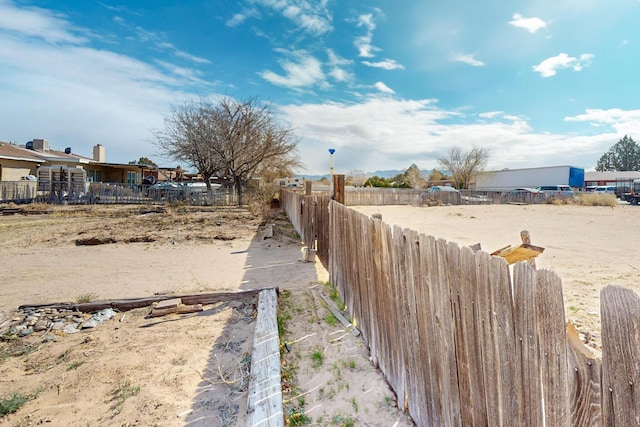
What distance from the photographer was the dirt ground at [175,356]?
7.85ft

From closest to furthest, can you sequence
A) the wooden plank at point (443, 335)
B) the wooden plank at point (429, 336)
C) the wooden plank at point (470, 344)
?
the wooden plank at point (470, 344) → the wooden plank at point (443, 335) → the wooden plank at point (429, 336)

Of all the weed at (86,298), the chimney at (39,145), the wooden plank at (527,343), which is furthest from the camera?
the chimney at (39,145)

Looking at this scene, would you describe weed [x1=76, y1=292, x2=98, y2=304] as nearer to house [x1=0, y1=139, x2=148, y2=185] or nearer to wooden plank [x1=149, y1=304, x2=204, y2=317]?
wooden plank [x1=149, y1=304, x2=204, y2=317]

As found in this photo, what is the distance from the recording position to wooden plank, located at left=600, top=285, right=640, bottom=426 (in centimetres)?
85

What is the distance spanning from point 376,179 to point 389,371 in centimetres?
4945

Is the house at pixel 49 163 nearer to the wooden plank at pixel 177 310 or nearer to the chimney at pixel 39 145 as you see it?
the chimney at pixel 39 145

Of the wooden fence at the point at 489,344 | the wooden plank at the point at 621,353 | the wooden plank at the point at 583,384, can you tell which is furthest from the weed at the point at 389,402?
the wooden plank at the point at 621,353

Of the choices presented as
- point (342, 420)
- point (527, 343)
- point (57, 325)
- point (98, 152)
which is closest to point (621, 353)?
point (527, 343)

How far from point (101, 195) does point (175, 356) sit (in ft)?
77.1

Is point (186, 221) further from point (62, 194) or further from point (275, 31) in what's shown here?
point (62, 194)

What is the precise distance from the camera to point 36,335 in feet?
11.8

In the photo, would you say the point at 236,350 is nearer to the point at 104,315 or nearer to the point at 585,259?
the point at 104,315

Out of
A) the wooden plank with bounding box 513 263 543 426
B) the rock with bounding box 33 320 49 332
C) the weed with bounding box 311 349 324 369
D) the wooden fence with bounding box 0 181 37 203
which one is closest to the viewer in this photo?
the wooden plank with bounding box 513 263 543 426

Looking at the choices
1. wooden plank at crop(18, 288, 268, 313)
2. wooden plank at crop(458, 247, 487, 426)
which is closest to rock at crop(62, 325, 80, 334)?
wooden plank at crop(18, 288, 268, 313)
